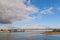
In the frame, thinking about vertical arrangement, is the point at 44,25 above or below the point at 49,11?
below

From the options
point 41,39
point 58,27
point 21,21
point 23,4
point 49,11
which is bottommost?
point 41,39

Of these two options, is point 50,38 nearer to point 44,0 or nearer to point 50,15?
point 50,15

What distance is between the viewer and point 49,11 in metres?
2.91

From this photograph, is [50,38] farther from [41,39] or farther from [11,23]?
[11,23]

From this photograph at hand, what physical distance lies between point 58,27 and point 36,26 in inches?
20.6

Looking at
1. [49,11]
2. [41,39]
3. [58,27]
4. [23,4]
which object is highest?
[23,4]

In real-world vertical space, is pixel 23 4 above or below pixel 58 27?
above

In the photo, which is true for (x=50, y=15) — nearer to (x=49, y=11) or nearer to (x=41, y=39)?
(x=49, y=11)

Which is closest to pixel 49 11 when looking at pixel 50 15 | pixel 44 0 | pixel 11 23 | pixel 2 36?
pixel 50 15

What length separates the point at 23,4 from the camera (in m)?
2.92

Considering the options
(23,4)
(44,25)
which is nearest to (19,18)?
(23,4)

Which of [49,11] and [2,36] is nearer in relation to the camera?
[49,11]

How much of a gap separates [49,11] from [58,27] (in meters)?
0.44

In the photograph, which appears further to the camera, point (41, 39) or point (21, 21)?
point (41, 39)
